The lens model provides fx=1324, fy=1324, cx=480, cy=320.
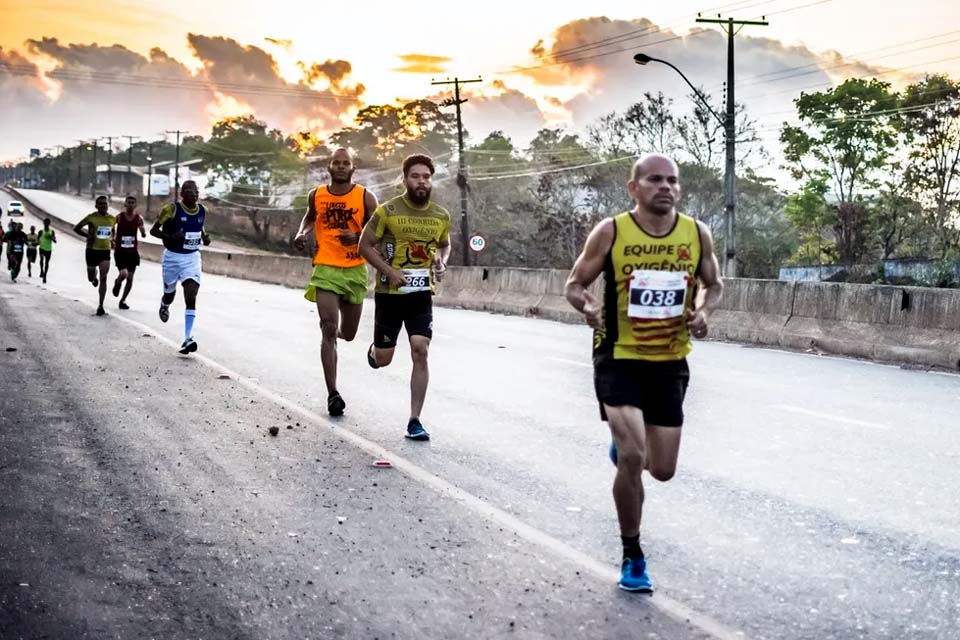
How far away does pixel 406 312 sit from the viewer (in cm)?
942

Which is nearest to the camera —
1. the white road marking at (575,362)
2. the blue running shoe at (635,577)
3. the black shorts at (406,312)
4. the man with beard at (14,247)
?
the blue running shoe at (635,577)

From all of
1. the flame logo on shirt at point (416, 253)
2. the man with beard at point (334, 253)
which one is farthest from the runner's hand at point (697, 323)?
the man with beard at point (334, 253)

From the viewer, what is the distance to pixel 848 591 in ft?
17.8

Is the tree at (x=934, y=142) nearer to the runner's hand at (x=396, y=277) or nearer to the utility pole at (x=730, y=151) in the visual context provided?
the utility pole at (x=730, y=151)

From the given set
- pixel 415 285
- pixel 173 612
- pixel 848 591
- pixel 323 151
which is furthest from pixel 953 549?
pixel 323 151

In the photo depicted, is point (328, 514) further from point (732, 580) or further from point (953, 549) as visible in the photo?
point (953, 549)

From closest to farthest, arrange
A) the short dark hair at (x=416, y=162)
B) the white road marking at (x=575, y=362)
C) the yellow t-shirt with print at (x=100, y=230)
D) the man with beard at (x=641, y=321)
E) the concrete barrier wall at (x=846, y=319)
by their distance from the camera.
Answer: the man with beard at (x=641, y=321), the short dark hair at (x=416, y=162), the white road marking at (x=575, y=362), the concrete barrier wall at (x=846, y=319), the yellow t-shirt with print at (x=100, y=230)

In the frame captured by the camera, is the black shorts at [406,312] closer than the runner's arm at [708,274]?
No

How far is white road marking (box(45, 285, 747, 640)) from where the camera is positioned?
497 centimetres

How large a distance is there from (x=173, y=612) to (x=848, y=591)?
2.70 m

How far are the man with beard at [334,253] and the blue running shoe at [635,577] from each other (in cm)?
523

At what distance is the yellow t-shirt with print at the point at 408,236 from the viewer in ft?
30.5

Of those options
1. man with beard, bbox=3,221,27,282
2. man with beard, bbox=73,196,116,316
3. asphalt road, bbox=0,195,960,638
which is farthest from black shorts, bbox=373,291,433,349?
man with beard, bbox=3,221,27,282

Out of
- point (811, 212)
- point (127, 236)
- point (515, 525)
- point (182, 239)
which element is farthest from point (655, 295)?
point (811, 212)
